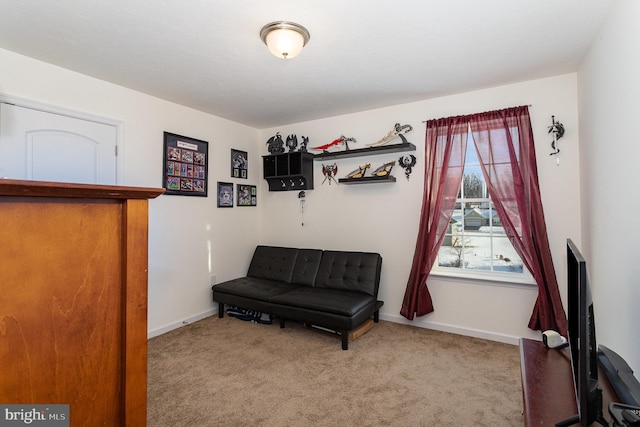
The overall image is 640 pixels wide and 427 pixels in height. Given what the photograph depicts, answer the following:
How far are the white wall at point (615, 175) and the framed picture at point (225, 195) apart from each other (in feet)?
12.0

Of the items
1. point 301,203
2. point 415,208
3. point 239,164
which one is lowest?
point 415,208

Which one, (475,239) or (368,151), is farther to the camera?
(368,151)

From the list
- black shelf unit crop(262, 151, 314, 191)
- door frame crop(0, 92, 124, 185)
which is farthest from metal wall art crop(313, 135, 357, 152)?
door frame crop(0, 92, 124, 185)

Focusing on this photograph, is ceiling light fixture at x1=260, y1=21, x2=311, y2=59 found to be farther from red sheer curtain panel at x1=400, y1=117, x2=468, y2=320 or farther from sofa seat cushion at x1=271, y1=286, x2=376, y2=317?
sofa seat cushion at x1=271, y1=286, x2=376, y2=317

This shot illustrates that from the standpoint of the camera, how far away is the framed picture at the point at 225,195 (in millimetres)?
4090

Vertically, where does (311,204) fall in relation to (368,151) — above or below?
below

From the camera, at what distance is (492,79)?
2982 millimetres

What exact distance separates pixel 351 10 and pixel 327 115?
7.06 feet

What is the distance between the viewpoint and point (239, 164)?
437cm

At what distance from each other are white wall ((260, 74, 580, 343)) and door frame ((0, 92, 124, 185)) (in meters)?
1.97

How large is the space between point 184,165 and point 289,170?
4.11 ft

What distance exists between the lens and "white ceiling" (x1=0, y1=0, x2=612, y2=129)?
1.92 metres

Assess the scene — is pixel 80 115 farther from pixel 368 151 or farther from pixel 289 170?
pixel 368 151

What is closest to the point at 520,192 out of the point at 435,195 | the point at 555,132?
the point at 555,132
